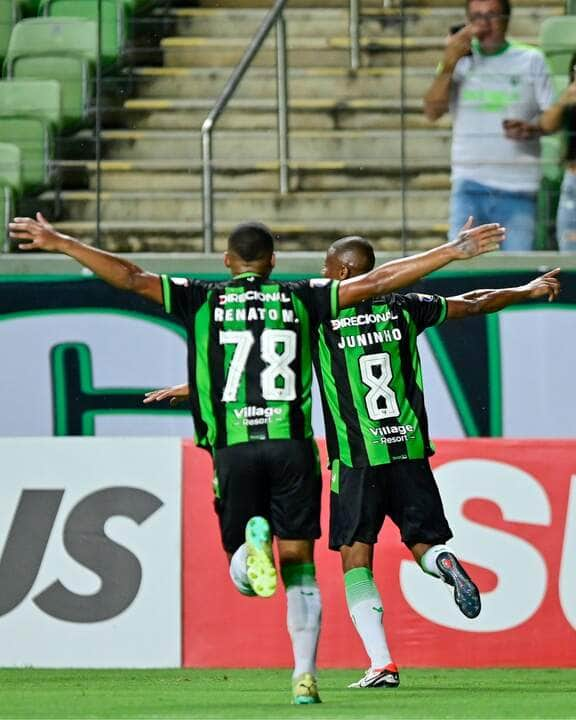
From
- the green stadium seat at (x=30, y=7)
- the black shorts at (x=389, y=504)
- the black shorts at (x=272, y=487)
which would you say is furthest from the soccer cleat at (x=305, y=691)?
the green stadium seat at (x=30, y=7)

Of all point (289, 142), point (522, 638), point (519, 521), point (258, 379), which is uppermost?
point (289, 142)

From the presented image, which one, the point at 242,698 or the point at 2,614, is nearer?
the point at 242,698

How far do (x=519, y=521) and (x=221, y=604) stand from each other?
1.55 m

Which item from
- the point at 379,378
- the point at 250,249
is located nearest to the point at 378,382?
the point at 379,378

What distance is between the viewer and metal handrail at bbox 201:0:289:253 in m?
11.6

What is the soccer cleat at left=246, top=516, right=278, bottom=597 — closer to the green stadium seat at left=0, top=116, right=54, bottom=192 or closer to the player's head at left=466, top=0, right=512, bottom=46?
the player's head at left=466, top=0, right=512, bottom=46

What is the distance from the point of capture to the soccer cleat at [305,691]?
6203 millimetres

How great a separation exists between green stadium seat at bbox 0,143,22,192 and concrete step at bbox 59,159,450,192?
286 millimetres

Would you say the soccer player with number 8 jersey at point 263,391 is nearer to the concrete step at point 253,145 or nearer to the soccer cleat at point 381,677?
the soccer cleat at point 381,677

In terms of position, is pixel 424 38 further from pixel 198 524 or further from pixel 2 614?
pixel 2 614

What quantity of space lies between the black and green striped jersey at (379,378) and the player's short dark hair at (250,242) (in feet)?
2.69

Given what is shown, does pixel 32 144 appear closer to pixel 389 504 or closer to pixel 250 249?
pixel 389 504

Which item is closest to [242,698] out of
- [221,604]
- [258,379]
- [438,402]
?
[258,379]

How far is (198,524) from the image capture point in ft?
29.6
